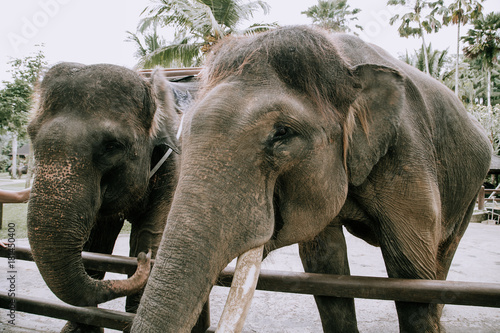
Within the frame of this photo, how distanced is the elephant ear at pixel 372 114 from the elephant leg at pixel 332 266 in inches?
31.6

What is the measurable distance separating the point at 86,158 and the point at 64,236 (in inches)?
16.1

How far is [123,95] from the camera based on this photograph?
2342 millimetres

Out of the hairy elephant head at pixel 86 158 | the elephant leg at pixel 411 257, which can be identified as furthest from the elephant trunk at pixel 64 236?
the elephant leg at pixel 411 257

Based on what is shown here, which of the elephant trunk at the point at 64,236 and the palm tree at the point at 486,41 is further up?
the palm tree at the point at 486,41

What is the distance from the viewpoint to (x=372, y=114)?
1.68 meters

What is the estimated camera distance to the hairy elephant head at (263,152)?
113 cm

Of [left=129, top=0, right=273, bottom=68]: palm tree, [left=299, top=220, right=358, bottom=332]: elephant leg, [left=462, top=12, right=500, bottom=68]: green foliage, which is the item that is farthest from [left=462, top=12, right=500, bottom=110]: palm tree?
[left=299, top=220, right=358, bottom=332]: elephant leg

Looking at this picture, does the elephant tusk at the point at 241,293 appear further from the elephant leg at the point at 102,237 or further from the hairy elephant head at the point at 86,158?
the elephant leg at the point at 102,237

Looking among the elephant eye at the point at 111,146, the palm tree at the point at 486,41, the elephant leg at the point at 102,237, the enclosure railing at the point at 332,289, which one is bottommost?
the elephant leg at the point at 102,237

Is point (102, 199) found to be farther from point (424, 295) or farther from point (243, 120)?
point (424, 295)

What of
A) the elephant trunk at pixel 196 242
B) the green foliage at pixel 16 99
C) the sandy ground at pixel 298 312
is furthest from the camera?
the green foliage at pixel 16 99

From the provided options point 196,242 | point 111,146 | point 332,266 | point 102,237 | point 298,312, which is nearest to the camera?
point 196,242

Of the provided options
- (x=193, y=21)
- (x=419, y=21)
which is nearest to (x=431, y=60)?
(x=419, y=21)

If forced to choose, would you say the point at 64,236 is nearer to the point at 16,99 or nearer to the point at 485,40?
the point at 16,99
